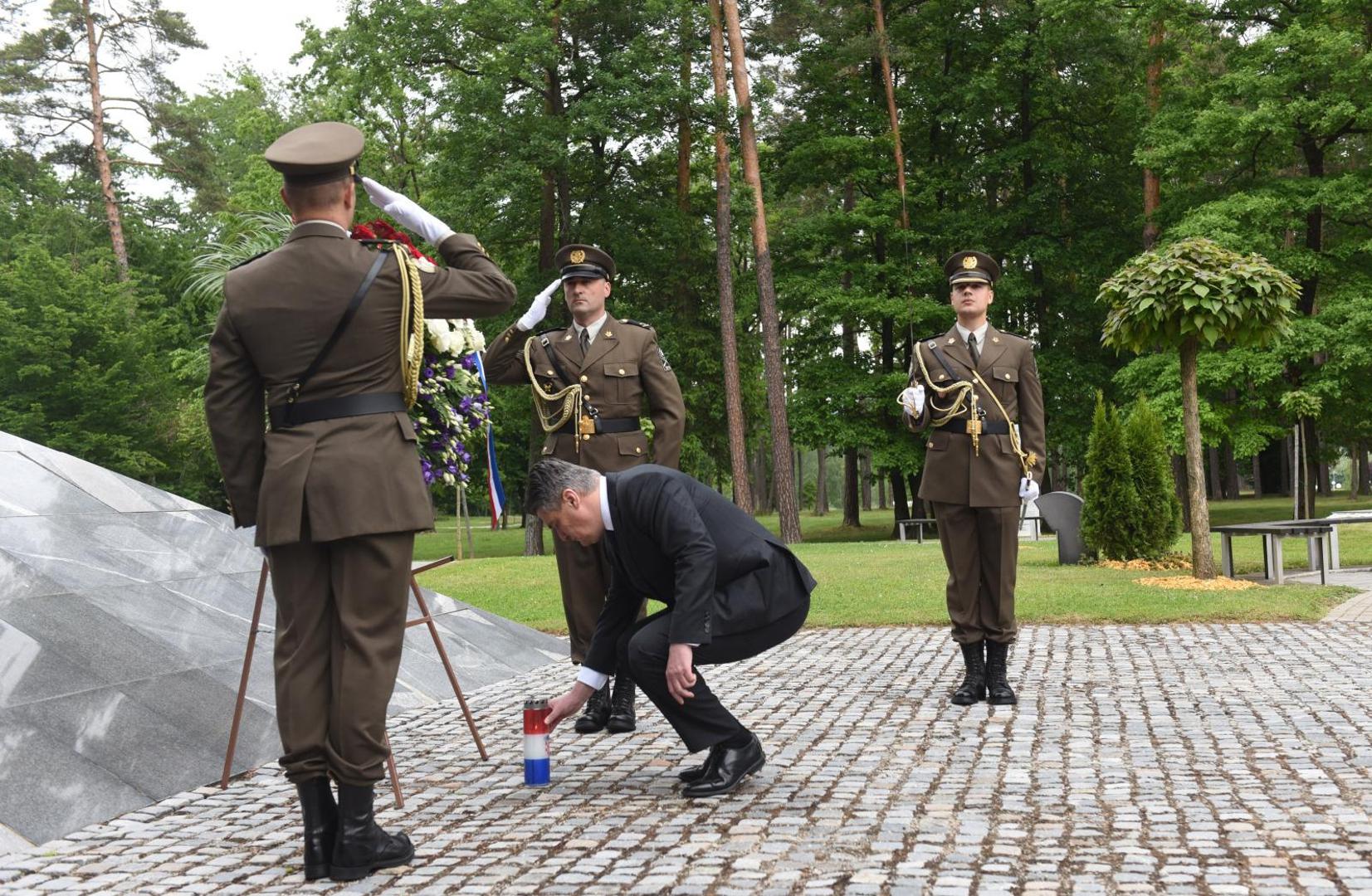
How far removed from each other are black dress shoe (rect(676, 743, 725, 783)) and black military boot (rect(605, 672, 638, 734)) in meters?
1.38

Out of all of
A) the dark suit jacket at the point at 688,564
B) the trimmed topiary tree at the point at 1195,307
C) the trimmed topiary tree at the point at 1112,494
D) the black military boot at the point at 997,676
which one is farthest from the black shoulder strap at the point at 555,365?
the trimmed topiary tree at the point at 1112,494

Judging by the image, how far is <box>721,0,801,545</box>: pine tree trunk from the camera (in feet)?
89.6

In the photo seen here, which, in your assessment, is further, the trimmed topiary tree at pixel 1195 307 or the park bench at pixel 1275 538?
the park bench at pixel 1275 538

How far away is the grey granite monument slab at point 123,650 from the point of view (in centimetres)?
541

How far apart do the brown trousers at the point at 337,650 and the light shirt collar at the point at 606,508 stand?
0.85m

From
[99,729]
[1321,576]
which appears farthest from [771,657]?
[1321,576]

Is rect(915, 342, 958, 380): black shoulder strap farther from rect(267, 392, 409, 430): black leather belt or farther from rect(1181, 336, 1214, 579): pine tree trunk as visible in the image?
rect(1181, 336, 1214, 579): pine tree trunk

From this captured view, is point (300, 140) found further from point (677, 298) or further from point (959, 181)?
point (959, 181)

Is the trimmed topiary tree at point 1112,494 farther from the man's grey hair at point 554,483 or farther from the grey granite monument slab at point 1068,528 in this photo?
the man's grey hair at point 554,483

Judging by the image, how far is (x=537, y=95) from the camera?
2834 centimetres

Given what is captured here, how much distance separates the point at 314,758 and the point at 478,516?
60.6 m

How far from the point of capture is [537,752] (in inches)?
217

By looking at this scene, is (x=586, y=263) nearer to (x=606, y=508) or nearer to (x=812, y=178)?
(x=606, y=508)

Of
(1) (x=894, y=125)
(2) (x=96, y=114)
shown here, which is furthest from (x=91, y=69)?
(1) (x=894, y=125)
